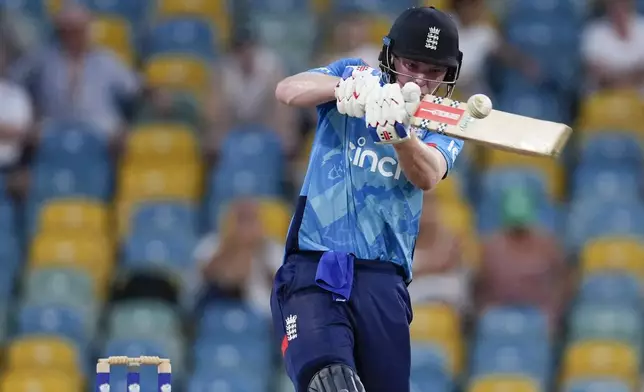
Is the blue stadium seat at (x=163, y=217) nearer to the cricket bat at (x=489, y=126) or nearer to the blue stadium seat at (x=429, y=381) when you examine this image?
the blue stadium seat at (x=429, y=381)

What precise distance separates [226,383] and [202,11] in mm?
4221

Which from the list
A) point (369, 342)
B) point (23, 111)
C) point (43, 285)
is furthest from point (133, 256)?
point (369, 342)

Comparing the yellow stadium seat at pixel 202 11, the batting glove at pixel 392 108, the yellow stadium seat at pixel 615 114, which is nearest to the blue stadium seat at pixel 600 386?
the yellow stadium seat at pixel 615 114

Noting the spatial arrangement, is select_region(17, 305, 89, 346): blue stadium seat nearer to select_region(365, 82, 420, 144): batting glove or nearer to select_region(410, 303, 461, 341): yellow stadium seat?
select_region(410, 303, 461, 341): yellow stadium seat

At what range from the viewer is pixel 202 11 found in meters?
13.0

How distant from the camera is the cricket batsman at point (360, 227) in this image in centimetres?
566

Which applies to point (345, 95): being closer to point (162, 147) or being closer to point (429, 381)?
point (429, 381)

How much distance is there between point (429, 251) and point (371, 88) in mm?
5357

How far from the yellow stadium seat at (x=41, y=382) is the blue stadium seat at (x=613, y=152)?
4038 mm

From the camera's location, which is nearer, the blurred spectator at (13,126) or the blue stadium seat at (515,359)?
the blue stadium seat at (515,359)

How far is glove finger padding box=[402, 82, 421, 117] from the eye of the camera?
5.22m

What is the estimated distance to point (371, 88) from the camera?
17.4 ft

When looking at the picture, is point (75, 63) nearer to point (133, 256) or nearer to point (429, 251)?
point (133, 256)

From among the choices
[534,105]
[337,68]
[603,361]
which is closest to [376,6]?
[534,105]
